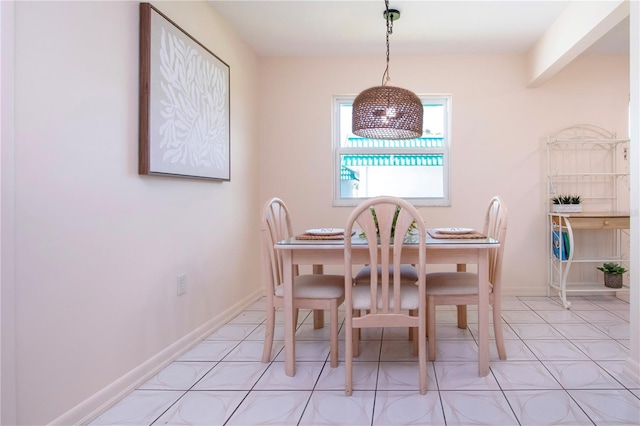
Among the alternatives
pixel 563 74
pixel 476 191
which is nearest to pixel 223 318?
pixel 476 191

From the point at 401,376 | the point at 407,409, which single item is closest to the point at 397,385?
the point at 401,376

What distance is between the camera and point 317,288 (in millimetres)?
2041

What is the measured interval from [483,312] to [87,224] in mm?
1873

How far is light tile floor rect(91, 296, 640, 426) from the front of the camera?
5.07ft

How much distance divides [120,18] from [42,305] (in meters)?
1.30

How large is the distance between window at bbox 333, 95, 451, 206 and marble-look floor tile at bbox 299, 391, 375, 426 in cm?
218

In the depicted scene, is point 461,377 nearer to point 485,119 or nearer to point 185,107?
point 185,107

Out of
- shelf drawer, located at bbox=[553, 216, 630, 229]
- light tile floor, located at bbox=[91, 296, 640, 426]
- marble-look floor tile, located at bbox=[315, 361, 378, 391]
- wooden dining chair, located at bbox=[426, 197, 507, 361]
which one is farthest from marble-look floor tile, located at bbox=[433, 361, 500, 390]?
shelf drawer, located at bbox=[553, 216, 630, 229]

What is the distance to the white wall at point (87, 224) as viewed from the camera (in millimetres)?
1286

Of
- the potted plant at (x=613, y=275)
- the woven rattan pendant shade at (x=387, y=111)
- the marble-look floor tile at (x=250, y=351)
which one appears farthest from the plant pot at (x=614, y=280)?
the marble-look floor tile at (x=250, y=351)

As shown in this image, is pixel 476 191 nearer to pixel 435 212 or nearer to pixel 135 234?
pixel 435 212

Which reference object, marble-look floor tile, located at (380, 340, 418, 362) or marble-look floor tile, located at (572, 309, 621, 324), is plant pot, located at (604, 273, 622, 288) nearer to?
marble-look floor tile, located at (572, 309, 621, 324)

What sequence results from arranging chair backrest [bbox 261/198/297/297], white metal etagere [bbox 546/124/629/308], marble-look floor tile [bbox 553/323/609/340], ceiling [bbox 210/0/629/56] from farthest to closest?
white metal etagere [bbox 546/124/629/308] < ceiling [bbox 210/0/629/56] < marble-look floor tile [bbox 553/323/609/340] < chair backrest [bbox 261/198/297/297]

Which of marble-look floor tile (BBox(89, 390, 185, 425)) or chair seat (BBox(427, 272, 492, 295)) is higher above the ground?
chair seat (BBox(427, 272, 492, 295))
